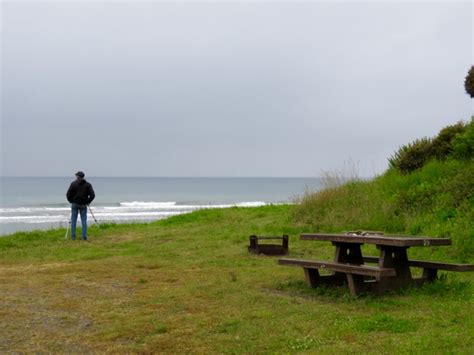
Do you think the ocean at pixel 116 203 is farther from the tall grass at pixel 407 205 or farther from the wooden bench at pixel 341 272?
the wooden bench at pixel 341 272

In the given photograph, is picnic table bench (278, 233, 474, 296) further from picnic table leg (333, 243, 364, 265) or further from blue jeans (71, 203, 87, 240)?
blue jeans (71, 203, 87, 240)

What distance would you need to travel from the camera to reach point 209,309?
731 centimetres

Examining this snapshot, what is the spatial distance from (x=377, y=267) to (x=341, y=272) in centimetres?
49

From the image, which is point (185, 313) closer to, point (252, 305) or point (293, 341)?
point (252, 305)

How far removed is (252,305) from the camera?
7.41 meters

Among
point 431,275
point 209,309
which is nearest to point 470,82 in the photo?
point 431,275

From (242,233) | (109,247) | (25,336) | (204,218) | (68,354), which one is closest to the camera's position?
(68,354)

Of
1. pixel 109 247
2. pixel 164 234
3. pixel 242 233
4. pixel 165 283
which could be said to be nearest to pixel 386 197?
pixel 242 233

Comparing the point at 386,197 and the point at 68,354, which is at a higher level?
the point at 386,197

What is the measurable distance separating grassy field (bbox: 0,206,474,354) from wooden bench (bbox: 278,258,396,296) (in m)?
0.19

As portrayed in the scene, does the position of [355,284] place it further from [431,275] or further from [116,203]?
[116,203]

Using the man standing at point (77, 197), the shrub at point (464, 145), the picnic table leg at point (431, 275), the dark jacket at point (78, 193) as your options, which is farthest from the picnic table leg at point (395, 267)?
the dark jacket at point (78, 193)

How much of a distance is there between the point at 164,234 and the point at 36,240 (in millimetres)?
3245

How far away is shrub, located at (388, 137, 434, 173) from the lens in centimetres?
1731
